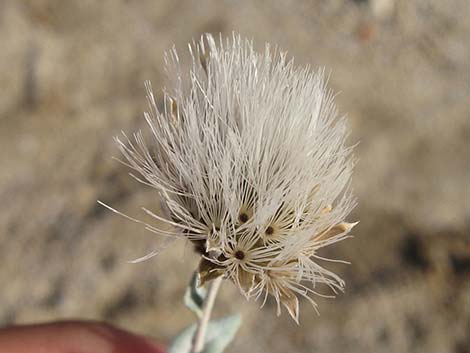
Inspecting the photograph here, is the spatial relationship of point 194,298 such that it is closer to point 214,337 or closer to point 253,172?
point 214,337

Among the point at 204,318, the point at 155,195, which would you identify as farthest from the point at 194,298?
the point at 155,195

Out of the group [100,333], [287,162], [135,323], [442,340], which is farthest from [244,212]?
[442,340]

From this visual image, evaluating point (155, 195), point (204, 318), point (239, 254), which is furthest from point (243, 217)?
point (155, 195)

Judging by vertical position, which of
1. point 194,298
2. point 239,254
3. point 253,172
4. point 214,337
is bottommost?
point 214,337

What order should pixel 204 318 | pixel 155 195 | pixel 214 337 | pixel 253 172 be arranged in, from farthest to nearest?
pixel 155 195
pixel 214 337
pixel 204 318
pixel 253 172

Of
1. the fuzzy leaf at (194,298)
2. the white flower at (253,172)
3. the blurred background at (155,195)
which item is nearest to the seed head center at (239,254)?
the white flower at (253,172)

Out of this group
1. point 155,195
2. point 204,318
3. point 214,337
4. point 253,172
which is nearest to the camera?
point 253,172

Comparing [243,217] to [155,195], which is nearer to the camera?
[243,217]

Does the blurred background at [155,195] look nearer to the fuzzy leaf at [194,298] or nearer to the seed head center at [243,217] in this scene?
the fuzzy leaf at [194,298]

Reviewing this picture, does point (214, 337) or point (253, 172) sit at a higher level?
point (253, 172)
